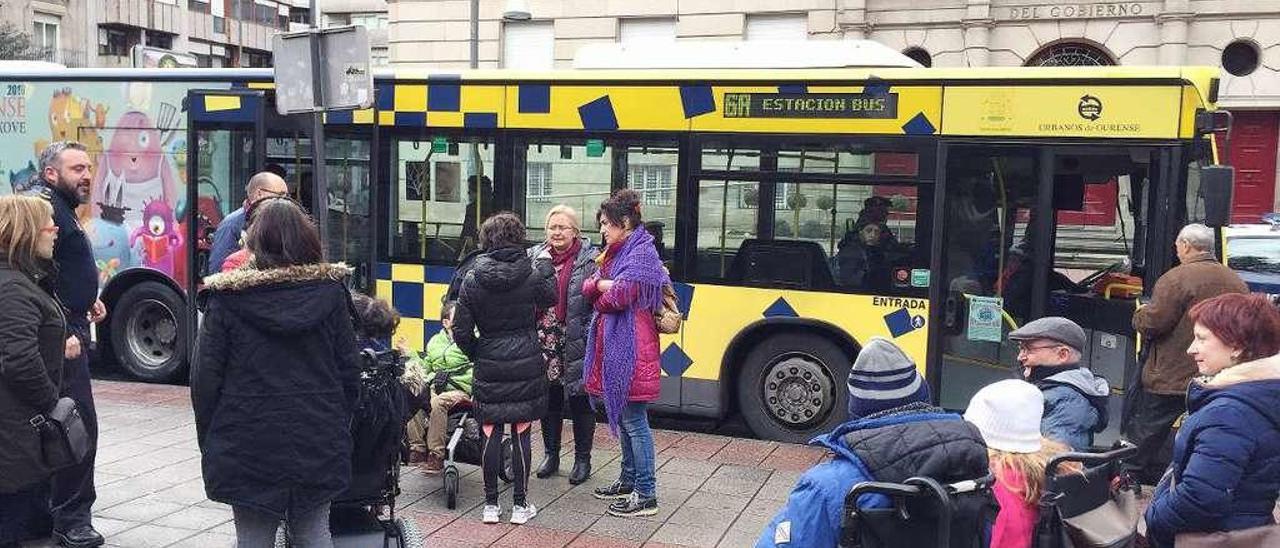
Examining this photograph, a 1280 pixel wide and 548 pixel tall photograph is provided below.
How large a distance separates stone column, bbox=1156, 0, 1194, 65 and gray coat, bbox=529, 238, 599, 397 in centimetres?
1743

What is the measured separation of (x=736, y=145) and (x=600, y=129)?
3.42ft

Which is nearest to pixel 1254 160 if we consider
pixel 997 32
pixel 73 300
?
pixel 997 32

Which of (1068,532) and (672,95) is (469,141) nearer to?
(672,95)

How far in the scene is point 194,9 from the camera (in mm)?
61625

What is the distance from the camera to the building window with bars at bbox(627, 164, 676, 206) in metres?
8.06

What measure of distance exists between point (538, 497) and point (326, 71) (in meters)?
2.81

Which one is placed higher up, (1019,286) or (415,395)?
(1019,286)

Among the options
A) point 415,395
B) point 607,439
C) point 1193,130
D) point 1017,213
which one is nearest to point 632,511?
point 415,395

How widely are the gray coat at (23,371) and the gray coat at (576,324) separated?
2523 mm

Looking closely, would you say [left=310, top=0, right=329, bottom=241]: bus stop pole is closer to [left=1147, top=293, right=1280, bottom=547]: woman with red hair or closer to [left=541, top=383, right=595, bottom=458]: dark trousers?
[left=541, top=383, right=595, bottom=458]: dark trousers

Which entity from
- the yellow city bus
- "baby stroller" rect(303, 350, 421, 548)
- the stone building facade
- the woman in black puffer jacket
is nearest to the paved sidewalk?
the woman in black puffer jacket

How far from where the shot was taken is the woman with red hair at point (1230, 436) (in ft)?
10.7

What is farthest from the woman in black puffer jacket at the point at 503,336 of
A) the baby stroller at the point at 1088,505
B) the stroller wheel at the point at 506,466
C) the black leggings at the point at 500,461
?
the baby stroller at the point at 1088,505

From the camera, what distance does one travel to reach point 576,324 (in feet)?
20.4
